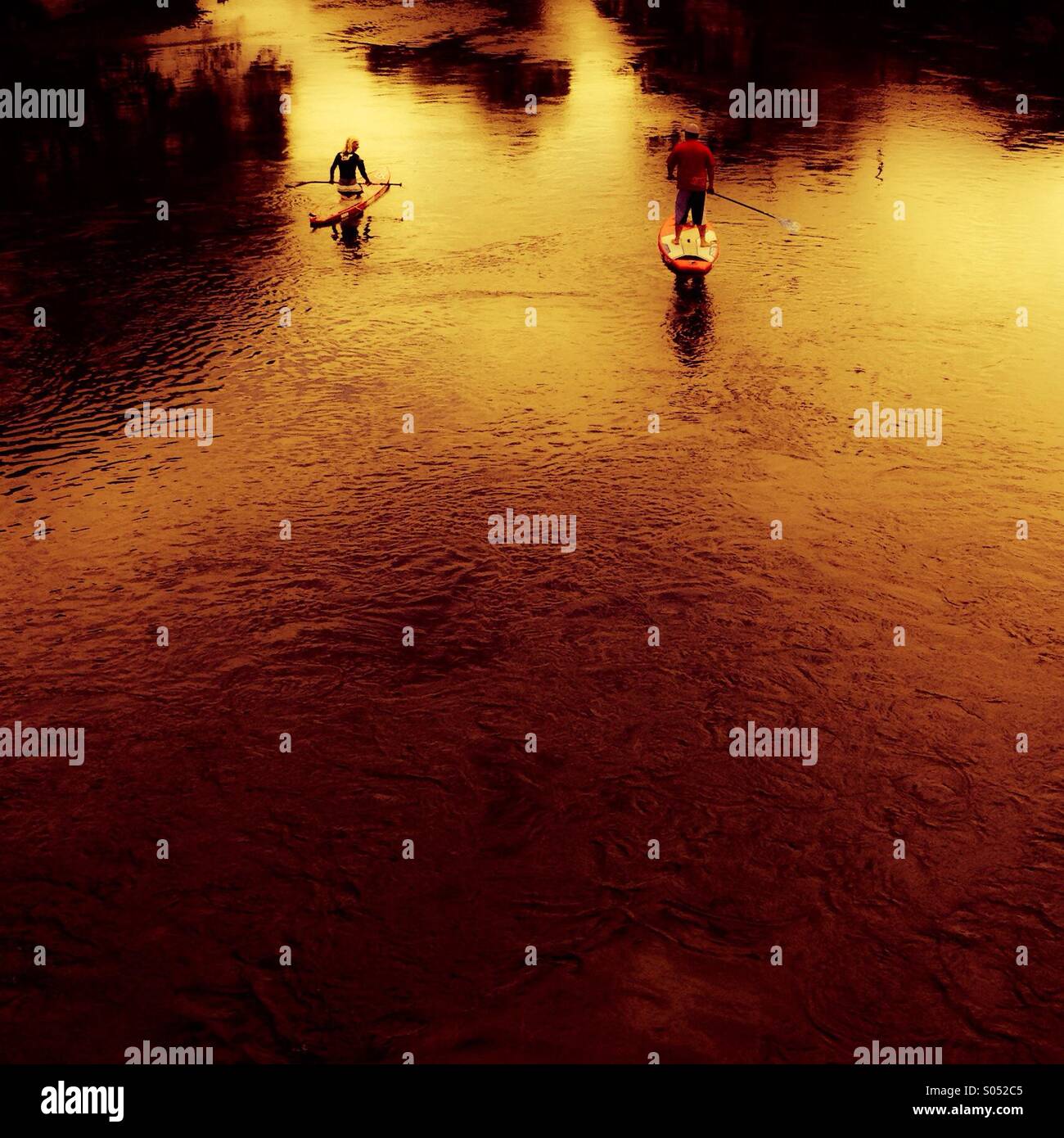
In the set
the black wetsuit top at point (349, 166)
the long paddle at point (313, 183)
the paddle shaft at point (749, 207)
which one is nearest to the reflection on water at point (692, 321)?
the paddle shaft at point (749, 207)

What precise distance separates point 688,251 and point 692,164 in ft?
4.51

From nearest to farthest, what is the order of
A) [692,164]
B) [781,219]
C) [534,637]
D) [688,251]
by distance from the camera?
[534,637] < [692,164] < [688,251] < [781,219]

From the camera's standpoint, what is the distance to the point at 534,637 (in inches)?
381

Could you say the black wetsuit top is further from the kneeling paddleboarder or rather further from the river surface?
the river surface

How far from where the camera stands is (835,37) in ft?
143

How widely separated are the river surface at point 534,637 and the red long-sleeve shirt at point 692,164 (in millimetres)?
1634

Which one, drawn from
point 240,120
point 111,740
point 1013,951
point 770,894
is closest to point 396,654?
point 111,740

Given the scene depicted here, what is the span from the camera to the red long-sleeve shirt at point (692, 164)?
17.8m

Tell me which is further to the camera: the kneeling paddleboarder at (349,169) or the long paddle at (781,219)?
the kneeling paddleboarder at (349,169)

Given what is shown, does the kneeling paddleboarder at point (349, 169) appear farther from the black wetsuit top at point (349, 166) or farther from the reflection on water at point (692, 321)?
the reflection on water at point (692, 321)

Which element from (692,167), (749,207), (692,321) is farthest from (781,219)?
(692,321)

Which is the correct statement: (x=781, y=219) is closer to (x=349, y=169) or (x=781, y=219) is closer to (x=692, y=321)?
(x=692, y=321)

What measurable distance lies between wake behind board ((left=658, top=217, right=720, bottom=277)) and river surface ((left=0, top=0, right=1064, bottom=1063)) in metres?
0.46

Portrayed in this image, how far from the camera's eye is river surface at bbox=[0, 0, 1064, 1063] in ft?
21.7
